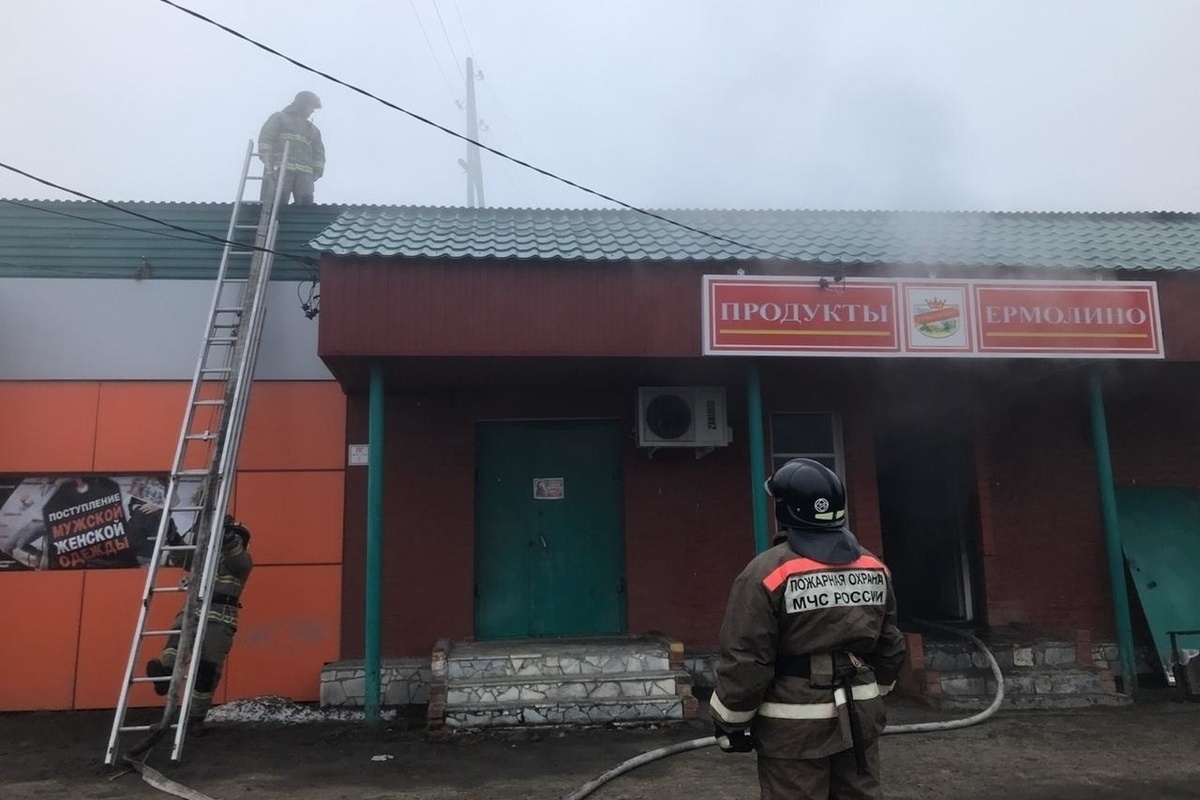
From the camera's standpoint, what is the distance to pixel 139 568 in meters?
8.52

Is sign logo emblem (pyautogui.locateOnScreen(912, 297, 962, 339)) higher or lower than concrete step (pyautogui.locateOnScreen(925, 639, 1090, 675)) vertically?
higher

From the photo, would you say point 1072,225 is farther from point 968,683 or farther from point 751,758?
point 751,758

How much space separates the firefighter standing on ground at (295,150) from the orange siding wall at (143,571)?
2.44 m

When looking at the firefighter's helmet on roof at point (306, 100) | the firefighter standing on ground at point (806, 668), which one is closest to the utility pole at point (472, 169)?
the firefighter's helmet on roof at point (306, 100)

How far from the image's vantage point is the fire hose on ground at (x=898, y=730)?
5.59 metres

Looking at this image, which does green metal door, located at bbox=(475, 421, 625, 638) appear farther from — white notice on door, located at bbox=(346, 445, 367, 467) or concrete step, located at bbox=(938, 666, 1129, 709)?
concrete step, located at bbox=(938, 666, 1129, 709)

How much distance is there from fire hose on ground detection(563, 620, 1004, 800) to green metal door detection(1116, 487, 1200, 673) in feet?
6.74

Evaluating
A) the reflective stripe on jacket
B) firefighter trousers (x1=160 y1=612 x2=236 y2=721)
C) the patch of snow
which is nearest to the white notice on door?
firefighter trousers (x1=160 y1=612 x2=236 y2=721)

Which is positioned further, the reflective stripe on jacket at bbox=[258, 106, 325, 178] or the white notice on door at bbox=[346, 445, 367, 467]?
the reflective stripe on jacket at bbox=[258, 106, 325, 178]

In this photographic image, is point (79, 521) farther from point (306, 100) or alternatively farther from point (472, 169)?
point (472, 169)

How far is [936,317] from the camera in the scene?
25.3 feet

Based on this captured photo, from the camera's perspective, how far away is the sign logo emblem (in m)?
7.70

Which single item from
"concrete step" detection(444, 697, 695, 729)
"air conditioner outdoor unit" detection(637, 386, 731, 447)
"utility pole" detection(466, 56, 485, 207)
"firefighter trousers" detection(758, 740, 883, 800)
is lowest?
"concrete step" detection(444, 697, 695, 729)

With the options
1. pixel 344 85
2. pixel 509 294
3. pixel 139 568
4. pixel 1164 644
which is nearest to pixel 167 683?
pixel 139 568
